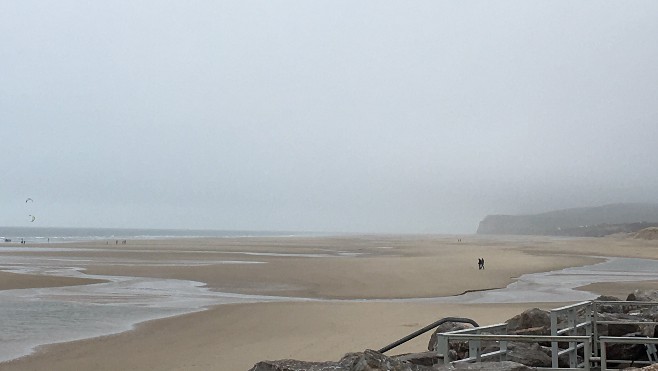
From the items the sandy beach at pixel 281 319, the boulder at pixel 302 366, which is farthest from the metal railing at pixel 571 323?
the sandy beach at pixel 281 319

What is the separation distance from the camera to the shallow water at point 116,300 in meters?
15.9

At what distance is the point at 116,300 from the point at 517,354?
17.6 meters

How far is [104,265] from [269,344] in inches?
1129

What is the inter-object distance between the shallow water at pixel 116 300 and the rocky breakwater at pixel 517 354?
922 cm

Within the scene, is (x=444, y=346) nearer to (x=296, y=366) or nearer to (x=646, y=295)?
(x=296, y=366)

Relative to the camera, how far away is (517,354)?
7.77 meters

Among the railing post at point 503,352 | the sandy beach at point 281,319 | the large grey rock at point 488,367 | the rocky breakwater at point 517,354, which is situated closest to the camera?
the large grey rock at point 488,367

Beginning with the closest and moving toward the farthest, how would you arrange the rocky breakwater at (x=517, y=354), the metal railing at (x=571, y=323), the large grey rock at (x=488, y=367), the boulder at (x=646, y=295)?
the large grey rock at (x=488, y=367)
the rocky breakwater at (x=517, y=354)
the metal railing at (x=571, y=323)
the boulder at (x=646, y=295)

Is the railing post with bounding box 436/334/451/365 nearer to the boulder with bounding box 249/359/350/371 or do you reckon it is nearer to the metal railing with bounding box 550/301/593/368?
the boulder with bounding box 249/359/350/371

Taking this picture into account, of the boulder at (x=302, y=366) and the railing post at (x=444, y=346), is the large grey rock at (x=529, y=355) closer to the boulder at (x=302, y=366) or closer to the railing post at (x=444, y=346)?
the railing post at (x=444, y=346)

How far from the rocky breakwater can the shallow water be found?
9.22 metres

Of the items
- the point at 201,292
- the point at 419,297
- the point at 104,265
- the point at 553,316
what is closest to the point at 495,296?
the point at 419,297

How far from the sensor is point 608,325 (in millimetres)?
9492

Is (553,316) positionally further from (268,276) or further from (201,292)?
(268,276)
